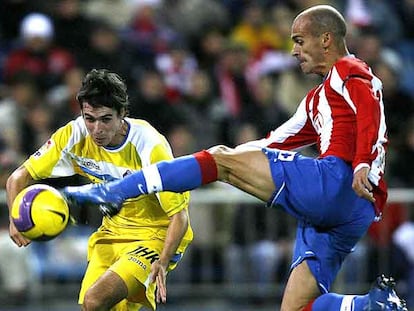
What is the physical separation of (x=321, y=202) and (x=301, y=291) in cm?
67

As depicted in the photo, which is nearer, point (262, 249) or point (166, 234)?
point (166, 234)

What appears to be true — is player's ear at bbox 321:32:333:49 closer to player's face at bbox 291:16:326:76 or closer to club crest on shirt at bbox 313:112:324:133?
player's face at bbox 291:16:326:76

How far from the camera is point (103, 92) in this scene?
7551mm

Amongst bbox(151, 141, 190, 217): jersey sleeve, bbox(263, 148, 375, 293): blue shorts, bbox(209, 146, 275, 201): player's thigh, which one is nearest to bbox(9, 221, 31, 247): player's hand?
bbox(151, 141, 190, 217): jersey sleeve

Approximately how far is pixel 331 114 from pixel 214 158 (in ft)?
2.79

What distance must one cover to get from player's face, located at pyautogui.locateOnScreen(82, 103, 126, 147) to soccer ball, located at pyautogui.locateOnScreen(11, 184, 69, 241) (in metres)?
0.65

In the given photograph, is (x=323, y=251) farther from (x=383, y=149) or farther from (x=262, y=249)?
(x=262, y=249)

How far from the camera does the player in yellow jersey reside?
752 centimetres

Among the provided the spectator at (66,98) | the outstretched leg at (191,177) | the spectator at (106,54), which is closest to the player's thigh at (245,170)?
the outstretched leg at (191,177)

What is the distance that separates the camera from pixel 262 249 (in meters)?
11.7

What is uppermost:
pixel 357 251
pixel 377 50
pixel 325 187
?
pixel 377 50

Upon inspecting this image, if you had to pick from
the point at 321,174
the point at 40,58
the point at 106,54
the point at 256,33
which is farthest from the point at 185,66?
the point at 321,174

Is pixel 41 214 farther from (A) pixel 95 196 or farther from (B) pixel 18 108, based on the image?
(B) pixel 18 108

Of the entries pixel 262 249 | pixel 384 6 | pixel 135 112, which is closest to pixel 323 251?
pixel 262 249
